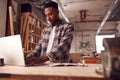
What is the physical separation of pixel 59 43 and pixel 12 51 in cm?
59

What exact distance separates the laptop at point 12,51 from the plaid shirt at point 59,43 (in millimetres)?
247

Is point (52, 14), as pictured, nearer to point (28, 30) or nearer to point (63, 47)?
point (63, 47)

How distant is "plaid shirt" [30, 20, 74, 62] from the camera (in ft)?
4.98

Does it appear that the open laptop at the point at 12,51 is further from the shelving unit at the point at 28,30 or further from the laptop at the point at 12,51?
the shelving unit at the point at 28,30

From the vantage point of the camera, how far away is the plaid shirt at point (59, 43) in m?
1.52

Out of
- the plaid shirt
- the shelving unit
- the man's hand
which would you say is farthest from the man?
the shelving unit

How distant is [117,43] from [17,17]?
4.41 metres

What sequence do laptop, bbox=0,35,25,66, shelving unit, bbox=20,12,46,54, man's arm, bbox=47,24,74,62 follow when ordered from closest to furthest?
laptop, bbox=0,35,25,66 → man's arm, bbox=47,24,74,62 → shelving unit, bbox=20,12,46,54

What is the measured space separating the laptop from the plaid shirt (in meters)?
0.25

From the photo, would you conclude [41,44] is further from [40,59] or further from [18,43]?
[18,43]

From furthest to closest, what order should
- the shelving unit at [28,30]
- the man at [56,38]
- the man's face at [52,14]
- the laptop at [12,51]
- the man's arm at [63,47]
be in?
the shelving unit at [28,30] < the man's face at [52,14] < the man at [56,38] < the man's arm at [63,47] < the laptop at [12,51]

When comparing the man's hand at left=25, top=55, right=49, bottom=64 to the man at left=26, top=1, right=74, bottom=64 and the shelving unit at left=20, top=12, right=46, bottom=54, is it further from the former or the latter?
the shelving unit at left=20, top=12, right=46, bottom=54

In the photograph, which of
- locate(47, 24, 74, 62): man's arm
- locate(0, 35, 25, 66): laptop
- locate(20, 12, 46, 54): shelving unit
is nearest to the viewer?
locate(0, 35, 25, 66): laptop


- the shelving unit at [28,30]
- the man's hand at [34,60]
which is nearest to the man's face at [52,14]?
the man's hand at [34,60]
